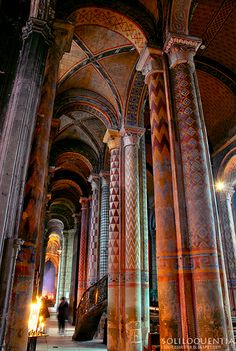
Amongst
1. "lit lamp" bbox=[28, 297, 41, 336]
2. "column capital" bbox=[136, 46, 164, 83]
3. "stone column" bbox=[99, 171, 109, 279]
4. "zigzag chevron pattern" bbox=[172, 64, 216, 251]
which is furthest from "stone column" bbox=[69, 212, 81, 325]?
"column capital" bbox=[136, 46, 164, 83]

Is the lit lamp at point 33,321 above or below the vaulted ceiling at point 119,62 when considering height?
below

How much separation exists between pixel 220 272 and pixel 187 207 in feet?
3.50

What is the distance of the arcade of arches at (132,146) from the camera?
3150mm

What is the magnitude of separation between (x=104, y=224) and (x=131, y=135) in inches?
178

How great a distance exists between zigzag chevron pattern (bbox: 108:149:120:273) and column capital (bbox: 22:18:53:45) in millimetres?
5282

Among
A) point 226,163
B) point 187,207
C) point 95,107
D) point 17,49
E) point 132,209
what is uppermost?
point 95,107

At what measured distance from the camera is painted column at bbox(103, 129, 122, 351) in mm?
6994

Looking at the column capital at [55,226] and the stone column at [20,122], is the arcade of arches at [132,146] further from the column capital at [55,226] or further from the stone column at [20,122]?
the column capital at [55,226]

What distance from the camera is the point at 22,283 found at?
304 cm

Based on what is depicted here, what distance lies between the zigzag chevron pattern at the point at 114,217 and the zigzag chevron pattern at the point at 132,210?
0.37 m

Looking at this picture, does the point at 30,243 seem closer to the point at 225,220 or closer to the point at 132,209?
the point at 132,209

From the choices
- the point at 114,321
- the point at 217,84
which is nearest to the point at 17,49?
the point at 114,321

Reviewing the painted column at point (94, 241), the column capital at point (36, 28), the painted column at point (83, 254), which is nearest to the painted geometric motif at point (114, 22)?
the column capital at point (36, 28)

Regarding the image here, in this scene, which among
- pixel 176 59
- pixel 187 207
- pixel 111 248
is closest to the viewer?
pixel 187 207
